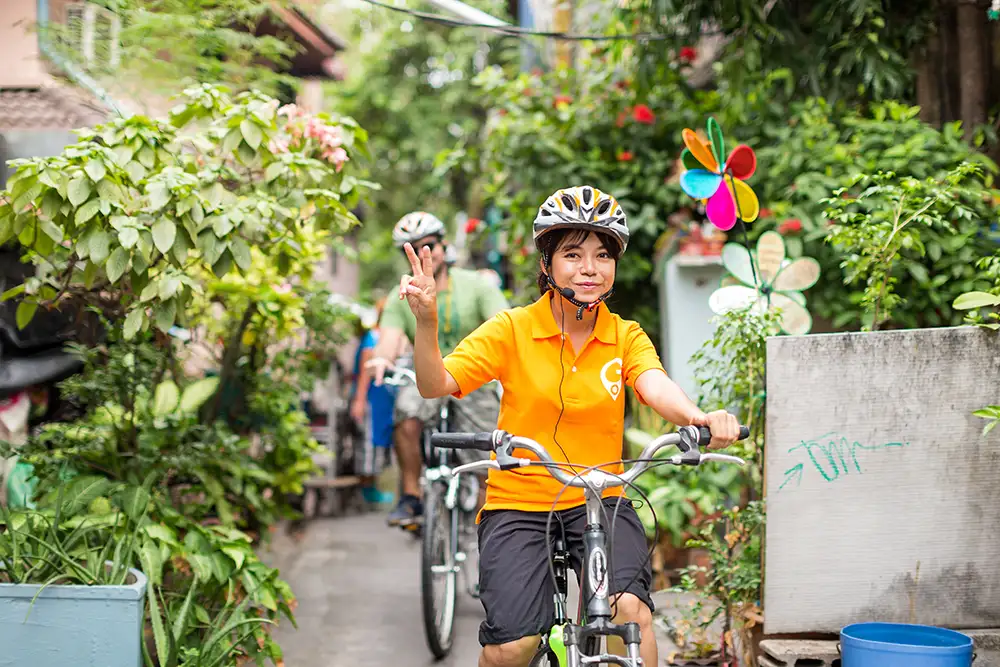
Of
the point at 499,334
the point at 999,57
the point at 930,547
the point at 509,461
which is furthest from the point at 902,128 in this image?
the point at 509,461

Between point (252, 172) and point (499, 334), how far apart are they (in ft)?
7.56

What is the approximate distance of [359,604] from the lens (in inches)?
259

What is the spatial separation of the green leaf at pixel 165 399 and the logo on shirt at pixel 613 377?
12.4 ft

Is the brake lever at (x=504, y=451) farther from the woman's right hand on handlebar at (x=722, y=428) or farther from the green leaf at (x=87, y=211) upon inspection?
the green leaf at (x=87, y=211)

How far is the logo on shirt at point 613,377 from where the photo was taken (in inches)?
133

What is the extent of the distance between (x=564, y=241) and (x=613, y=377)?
1.55 ft

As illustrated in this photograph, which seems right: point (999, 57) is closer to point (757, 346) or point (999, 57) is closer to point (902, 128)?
point (902, 128)

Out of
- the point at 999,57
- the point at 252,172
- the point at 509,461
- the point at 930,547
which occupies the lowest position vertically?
the point at 930,547

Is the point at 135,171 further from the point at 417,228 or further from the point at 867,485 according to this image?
the point at 867,485

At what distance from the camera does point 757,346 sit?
459 cm

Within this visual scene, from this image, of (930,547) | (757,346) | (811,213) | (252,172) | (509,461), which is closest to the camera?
(509,461)

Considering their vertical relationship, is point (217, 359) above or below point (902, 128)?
below

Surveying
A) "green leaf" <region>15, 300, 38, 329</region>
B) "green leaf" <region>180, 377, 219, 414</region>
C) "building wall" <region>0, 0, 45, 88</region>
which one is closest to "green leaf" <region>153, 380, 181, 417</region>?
"green leaf" <region>180, 377, 219, 414</region>

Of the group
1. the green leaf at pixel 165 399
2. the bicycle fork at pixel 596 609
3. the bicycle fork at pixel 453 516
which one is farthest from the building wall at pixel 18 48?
the bicycle fork at pixel 596 609
